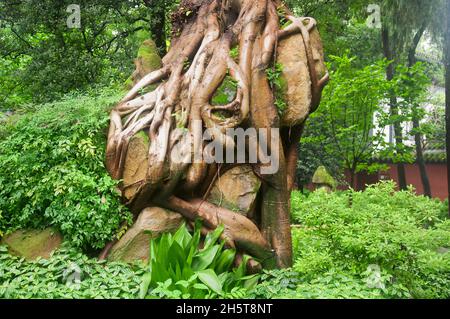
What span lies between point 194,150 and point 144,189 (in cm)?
65

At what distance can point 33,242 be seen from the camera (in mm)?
4410

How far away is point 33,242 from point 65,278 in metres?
0.81

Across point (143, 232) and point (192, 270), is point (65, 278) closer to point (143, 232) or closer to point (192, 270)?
point (143, 232)

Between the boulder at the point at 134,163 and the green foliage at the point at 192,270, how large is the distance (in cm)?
67

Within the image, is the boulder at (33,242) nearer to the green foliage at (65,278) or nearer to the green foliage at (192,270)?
the green foliage at (65,278)

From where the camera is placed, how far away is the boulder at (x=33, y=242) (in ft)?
14.2

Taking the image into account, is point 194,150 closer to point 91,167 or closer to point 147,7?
point 91,167

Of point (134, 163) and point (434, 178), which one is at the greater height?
point (134, 163)

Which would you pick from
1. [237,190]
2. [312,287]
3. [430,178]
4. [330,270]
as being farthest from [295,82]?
[430,178]

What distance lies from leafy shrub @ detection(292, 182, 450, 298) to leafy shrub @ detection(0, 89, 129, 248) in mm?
2030

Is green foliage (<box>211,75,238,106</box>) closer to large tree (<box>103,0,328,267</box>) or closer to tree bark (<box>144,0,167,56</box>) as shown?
large tree (<box>103,0,328,267</box>)

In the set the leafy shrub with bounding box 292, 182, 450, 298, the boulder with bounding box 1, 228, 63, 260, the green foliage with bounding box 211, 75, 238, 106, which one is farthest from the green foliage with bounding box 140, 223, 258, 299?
the green foliage with bounding box 211, 75, 238, 106

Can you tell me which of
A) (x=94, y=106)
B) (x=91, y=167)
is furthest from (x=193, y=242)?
(x=94, y=106)

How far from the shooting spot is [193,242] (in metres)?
4.14
